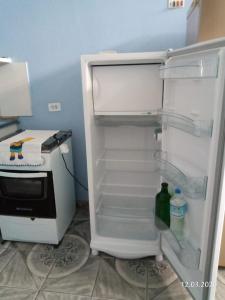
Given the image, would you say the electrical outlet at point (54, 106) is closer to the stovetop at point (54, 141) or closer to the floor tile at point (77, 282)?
the stovetop at point (54, 141)

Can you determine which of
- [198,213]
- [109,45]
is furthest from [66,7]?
[198,213]

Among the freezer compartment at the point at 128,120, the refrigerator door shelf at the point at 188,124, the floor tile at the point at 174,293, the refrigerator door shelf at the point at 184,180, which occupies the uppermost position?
the refrigerator door shelf at the point at 188,124

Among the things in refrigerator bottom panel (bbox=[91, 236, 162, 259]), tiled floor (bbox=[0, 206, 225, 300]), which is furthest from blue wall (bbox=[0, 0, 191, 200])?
tiled floor (bbox=[0, 206, 225, 300])

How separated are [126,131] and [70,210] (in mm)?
802

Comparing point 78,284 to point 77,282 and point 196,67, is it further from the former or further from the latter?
point 196,67

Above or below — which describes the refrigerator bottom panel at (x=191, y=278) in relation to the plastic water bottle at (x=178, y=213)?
below

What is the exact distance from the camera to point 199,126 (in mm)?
871

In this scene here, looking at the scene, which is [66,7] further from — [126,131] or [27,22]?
[126,131]

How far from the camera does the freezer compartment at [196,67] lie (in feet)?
2.54

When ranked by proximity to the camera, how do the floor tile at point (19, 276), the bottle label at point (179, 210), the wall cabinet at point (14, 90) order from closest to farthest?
the bottle label at point (179, 210)
the floor tile at point (19, 276)
the wall cabinet at point (14, 90)

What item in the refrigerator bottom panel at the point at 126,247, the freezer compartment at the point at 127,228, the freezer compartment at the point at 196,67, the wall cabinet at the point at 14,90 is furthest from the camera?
the wall cabinet at the point at 14,90

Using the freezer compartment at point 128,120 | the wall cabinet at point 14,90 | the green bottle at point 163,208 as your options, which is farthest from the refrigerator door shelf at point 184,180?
the wall cabinet at point 14,90

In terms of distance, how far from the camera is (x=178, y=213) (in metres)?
1.08

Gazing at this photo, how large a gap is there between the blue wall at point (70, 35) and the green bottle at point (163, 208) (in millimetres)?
929
